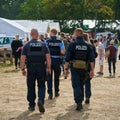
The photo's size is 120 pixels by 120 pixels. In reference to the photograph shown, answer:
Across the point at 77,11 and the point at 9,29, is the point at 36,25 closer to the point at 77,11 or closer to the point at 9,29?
the point at 9,29

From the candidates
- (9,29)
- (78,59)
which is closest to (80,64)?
(78,59)

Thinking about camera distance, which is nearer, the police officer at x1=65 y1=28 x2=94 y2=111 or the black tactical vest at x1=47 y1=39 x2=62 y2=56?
the police officer at x1=65 y1=28 x2=94 y2=111

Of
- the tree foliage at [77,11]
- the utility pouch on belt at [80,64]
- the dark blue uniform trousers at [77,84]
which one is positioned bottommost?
the dark blue uniform trousers at [77,84]

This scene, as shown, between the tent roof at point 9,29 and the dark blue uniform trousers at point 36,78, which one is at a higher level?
the tent roof at point 9,29

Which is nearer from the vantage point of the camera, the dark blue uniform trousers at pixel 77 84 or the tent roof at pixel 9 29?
the dark blue uniform trousers at pixel 77 84

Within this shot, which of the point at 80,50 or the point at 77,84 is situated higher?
the point at 80,50

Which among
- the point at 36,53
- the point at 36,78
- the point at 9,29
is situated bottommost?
the point at 36,78

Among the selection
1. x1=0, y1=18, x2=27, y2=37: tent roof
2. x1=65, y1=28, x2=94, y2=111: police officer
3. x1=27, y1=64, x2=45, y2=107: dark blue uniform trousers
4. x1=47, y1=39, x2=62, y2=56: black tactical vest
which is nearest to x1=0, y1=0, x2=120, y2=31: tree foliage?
x1=0, y1=18, x2=27, y2=37: tent roof

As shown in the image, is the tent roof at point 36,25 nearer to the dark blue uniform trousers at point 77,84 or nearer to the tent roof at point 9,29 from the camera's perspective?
the tent roof at point 9,29

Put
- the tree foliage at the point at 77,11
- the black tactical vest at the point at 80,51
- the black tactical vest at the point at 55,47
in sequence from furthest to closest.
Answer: the tree foliage at the point at 77,11 → the black tactical vest at the point at 55,47 → the black tactical vest at the point at 80,51

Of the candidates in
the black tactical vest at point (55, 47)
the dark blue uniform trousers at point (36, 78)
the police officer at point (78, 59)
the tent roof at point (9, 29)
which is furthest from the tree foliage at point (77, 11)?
the dark blue uniform trousers at point (36, 78)

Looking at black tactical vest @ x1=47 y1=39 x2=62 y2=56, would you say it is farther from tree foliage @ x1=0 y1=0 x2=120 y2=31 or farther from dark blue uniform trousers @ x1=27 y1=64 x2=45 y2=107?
tree foliage @ x1=0 y1=0 x2=120 y2=31

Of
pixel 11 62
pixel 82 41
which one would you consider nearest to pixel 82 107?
pixel 82 41

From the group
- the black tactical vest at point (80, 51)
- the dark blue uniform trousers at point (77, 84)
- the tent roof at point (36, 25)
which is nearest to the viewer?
the black tactical vest at point (80, 51)
